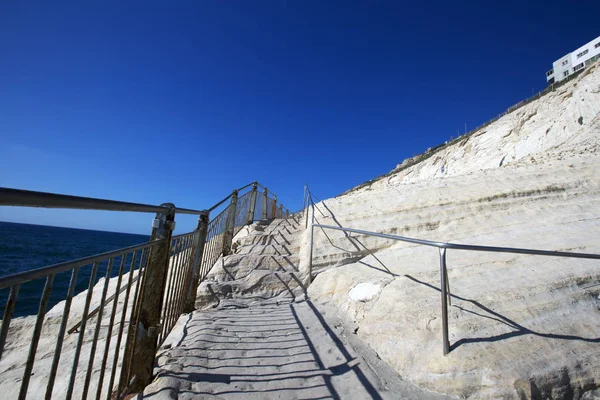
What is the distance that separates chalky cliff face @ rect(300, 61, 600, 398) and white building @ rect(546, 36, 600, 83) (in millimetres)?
45325

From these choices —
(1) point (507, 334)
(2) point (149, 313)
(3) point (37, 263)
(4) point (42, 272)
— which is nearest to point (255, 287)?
(2) point (149, 313)

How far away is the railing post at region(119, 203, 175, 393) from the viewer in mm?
2053

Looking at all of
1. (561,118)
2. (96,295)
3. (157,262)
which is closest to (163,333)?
(157,262)

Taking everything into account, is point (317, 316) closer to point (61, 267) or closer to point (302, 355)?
point (302, 355)

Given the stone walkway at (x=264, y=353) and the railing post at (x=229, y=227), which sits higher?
the railing post at (x=229, y=227)

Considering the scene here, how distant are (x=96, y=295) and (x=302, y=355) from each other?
18.9ft

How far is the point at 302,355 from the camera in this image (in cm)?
270

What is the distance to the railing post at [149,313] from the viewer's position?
2053mm

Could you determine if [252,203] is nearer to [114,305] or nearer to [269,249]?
[269,249]

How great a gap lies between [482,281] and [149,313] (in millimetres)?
3641

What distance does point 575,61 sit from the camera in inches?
1734

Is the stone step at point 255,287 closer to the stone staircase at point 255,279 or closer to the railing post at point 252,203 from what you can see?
the stone staircase at point 255,279

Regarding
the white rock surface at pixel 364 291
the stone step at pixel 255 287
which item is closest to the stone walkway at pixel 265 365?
the white rock surface at pixel 364 291

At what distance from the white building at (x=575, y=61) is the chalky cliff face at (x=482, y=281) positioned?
45.3 metres
